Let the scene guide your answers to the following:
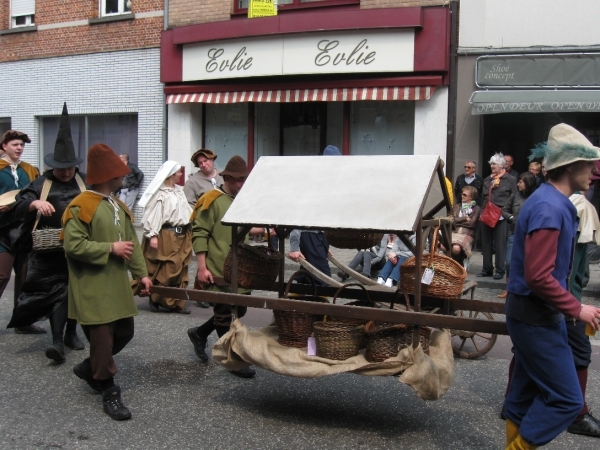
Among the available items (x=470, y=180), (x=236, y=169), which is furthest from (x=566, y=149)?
(x=470, y=180)

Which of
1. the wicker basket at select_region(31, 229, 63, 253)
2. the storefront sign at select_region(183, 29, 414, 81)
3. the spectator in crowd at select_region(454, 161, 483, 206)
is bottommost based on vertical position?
the wicker basket at select_region(31, 229, 63, 253)

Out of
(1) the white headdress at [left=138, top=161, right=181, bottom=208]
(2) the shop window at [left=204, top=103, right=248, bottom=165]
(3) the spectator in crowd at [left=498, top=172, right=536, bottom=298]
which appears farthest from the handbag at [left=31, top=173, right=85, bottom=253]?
(2) the shop window at [left=204, top=103, right=248, bottom=165]

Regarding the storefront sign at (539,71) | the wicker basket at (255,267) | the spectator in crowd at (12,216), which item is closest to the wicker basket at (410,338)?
the wicker basket at (255,267)

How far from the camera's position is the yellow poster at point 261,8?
14.1 metres

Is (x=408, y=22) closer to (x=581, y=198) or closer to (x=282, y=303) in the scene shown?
(x=581, y=198)

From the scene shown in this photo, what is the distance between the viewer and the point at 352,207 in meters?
4.44

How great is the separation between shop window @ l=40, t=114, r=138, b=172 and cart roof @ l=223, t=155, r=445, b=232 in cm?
1262

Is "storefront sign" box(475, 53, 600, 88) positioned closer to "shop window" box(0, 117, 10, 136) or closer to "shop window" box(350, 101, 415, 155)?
"shop window" box(350, 101, 415, 155)

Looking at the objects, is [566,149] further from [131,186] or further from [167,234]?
[131,186]

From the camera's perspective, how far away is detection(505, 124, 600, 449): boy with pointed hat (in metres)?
3.48

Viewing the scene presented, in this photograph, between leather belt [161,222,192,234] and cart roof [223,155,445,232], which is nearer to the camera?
cart roof [223,155,445,232]

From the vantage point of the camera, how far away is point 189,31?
15.3 meters

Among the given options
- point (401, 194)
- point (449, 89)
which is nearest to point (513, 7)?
point (449, 89)

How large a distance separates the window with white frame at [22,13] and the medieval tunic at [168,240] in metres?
12.3
